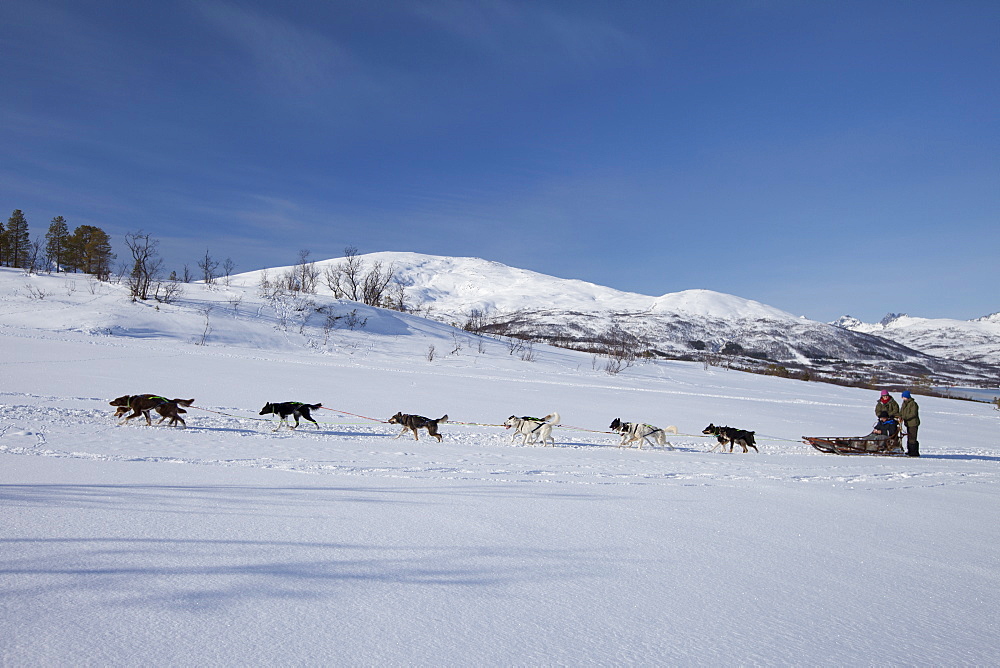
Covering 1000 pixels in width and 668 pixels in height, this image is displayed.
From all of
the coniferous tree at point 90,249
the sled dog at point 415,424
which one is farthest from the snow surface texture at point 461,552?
the coniferous tree at point 90,249

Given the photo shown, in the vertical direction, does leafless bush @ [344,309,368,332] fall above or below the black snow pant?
above

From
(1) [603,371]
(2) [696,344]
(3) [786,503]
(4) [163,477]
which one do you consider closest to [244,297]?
(1) [603,371]

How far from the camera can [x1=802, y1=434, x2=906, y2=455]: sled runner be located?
41.3 feet

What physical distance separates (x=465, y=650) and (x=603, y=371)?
3552 cm

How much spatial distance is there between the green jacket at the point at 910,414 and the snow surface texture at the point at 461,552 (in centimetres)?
246

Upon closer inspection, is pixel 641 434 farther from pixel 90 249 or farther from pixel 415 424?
pixel 90 249

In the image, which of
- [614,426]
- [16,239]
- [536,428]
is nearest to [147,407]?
[536,428]

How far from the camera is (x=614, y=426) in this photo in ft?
40.4

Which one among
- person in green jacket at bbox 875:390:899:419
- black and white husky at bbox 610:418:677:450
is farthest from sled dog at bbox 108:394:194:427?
person in green jacket at bbox 875:390:899:419

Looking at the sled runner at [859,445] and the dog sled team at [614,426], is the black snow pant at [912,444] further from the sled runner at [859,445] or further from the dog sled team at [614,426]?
the sled runner at [859,445]

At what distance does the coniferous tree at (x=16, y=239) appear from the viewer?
68938 millimetres

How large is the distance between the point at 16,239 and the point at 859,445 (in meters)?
94.3

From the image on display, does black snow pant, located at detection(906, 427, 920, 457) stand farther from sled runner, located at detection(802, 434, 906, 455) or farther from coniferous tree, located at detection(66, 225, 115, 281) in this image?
coniferous tree, located at detection(66, 225, 115, 281)

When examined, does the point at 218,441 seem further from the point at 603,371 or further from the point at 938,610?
the point at 603,371
